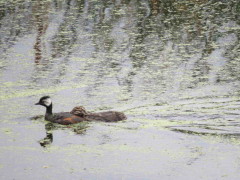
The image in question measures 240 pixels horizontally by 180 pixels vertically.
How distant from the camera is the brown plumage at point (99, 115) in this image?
876 centimetres

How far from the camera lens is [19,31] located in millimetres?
13984

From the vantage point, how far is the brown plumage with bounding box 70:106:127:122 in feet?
28.7

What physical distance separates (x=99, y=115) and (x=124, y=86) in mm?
1562

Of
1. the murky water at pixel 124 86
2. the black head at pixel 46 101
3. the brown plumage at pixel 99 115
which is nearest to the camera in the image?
the murky water at pixel 124 86

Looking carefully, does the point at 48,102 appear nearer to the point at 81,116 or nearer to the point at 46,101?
the point at 46,101

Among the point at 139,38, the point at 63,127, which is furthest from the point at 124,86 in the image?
the point at 139,38

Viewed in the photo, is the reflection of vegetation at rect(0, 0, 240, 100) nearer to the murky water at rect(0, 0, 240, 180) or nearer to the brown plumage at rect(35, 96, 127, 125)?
the murky water at rect(0, 0, 240, 180)

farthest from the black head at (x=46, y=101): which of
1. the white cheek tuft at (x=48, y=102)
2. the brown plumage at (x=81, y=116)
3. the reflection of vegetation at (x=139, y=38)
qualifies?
the reflection of vegetation at (x=139, y=38)

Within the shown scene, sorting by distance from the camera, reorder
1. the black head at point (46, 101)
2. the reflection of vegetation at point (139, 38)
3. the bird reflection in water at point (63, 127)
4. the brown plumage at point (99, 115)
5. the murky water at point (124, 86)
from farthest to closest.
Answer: the reflection of vegetation at point (139, 38), the black head at point (46, 101), the brown plumage at point (99, 115), the bird reflection in water at point (63, 127), the murky water at point (124, 86)

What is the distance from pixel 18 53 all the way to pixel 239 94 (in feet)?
14.9

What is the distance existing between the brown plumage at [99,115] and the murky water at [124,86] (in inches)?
3.0

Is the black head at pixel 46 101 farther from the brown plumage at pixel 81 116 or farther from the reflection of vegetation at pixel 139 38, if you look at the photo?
the reflection of vegetation at pixel 139 38

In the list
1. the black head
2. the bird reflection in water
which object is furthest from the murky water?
the black head

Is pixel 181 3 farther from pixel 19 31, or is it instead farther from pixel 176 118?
pixel 176 118
